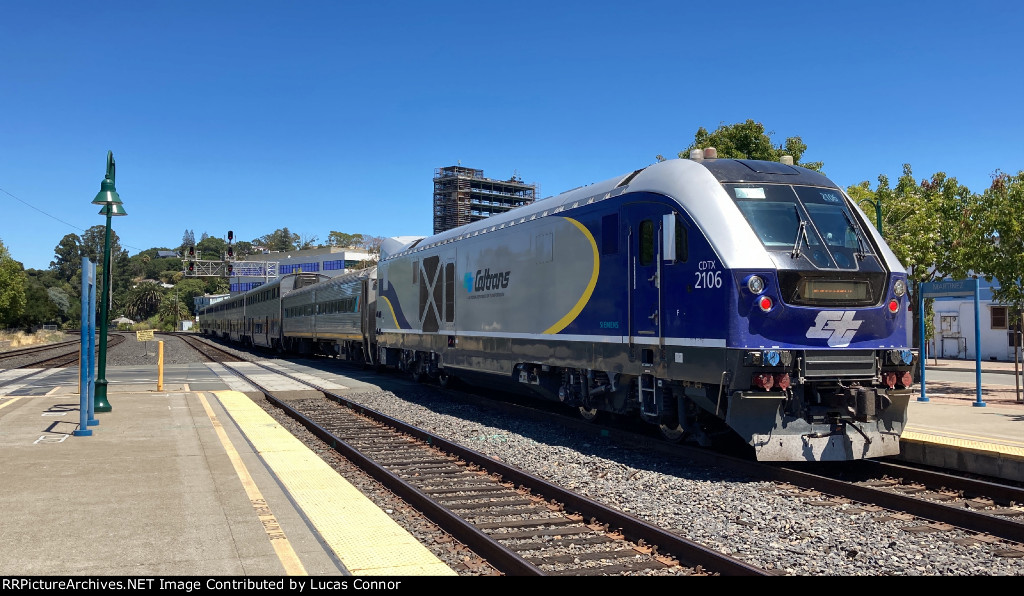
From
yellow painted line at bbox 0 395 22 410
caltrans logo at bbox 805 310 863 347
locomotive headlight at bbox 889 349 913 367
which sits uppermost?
caltrans logo at bbox 805 310 863 347

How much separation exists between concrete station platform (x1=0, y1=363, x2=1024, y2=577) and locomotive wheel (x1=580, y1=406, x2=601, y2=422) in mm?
4255

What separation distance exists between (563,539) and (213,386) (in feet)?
53.4

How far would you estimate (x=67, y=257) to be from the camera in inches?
7436

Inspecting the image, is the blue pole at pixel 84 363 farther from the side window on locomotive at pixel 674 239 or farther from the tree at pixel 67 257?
the tree at pixel 67 257

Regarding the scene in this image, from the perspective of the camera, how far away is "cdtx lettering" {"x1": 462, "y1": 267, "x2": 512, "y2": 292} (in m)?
13.4

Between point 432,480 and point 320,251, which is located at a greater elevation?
point 320,251

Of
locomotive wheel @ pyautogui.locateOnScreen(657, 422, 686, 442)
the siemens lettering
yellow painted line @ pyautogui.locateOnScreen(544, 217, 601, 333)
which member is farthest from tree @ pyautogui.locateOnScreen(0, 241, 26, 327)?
locomotive wheel @ pyautogui.locateOnScreen(657, 422, 686, 442)

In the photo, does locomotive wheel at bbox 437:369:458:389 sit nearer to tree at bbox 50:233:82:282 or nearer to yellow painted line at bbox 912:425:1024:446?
yellow painted line at bbox 912:425:1024:446

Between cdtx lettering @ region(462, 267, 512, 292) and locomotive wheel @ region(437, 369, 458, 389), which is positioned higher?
cdtx lettering @ region(462, 267, 512, 292)

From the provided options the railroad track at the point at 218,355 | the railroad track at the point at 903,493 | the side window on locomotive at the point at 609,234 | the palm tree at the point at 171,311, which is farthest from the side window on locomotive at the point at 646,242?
the palm tree at the point at 171,311

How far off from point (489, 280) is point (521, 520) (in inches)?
296

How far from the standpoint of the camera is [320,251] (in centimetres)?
13075
